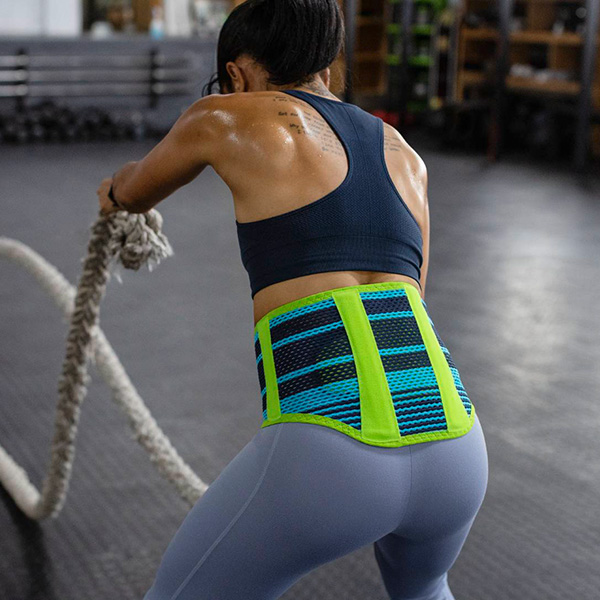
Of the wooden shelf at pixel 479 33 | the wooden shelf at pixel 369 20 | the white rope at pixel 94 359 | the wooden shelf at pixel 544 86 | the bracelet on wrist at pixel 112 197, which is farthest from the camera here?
the wooden shelf at pixel 369 20

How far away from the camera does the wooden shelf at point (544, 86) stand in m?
8.59

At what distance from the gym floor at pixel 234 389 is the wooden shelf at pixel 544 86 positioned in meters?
2.48

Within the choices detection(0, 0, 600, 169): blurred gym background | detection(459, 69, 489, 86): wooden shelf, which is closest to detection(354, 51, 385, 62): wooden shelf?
detection(0, 0, 600, 169): blurred gym background

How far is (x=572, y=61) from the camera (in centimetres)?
921

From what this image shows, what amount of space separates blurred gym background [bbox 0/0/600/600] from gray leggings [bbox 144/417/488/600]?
635 millimetres

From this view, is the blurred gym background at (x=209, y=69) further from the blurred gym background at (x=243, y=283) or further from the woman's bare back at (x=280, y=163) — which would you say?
the woman's bare back at (x=280, y=163)

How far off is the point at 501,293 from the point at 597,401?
4.42 feet

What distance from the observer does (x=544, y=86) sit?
8.91 m

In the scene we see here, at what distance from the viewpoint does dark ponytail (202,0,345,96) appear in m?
1.25

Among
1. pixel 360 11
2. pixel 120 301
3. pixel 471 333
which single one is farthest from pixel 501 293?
pixel 360 11

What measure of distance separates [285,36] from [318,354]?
1.48ft

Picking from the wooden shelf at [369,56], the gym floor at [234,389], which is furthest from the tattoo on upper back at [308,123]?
the wooden shelf at [369,56]

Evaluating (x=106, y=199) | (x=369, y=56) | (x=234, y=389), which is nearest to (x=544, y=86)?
(x=369, y=56)

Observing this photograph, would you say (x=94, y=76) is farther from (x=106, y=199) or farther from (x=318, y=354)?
(x=318, y=354)
